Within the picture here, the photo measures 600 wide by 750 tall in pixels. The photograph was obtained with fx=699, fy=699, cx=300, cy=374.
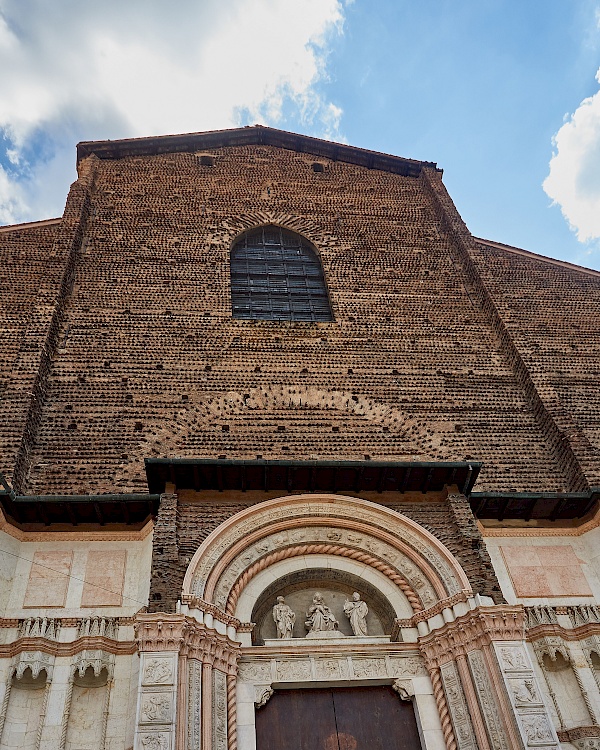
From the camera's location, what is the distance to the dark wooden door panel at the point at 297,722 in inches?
281

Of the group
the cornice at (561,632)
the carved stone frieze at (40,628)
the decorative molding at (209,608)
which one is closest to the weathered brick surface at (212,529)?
the decorative molding at (209,608)

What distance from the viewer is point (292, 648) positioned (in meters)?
7.68

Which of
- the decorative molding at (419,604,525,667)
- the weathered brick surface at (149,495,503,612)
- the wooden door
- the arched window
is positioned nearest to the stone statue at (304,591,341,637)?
the wooden door

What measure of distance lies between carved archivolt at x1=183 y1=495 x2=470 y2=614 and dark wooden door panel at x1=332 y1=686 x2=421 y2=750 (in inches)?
42.6

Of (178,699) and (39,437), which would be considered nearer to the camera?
(178,699)

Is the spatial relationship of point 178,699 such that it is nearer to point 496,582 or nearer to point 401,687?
point 401,687

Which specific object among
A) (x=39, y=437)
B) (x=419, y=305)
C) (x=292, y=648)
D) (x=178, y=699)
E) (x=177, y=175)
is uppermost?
(x=177, y=175)

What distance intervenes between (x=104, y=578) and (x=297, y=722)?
2.65m

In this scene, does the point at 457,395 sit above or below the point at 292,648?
above

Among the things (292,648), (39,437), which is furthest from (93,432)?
(292,648)

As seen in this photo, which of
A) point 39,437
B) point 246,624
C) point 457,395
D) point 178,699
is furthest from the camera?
point 457,395

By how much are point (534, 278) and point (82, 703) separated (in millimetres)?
10847

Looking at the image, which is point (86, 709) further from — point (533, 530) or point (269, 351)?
point (269, 351)

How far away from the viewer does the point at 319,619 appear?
318 inches
